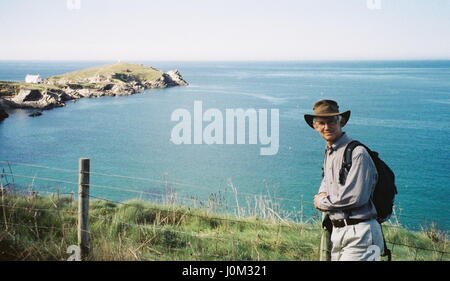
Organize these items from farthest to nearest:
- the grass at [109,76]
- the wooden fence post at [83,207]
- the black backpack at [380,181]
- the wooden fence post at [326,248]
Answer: the grass at [109,76]
the wooden fence post at [83,207]
the wooden fence post at [326,248]
the black backpack at [380,181]

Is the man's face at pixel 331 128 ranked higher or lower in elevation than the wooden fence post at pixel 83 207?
higher

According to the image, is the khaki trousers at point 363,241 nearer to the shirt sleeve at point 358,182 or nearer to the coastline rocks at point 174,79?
the shirt sleeve at point 358,182

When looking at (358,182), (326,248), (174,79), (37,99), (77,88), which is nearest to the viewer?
(358,182)

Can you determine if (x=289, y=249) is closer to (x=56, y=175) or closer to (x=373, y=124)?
(x=56, y=175)

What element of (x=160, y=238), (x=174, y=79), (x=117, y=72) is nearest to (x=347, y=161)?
(x=160, y=238)

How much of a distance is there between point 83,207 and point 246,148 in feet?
134

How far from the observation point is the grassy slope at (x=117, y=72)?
3836 inches

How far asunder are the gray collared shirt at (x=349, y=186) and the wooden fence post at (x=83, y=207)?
2453 mm

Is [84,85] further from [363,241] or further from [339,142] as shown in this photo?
[363,241]

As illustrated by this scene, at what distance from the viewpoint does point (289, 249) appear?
5.47m

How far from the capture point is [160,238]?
5551 millimetres

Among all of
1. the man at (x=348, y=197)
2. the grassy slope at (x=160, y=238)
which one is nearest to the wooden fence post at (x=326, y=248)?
the man at (x=348, y=197)
